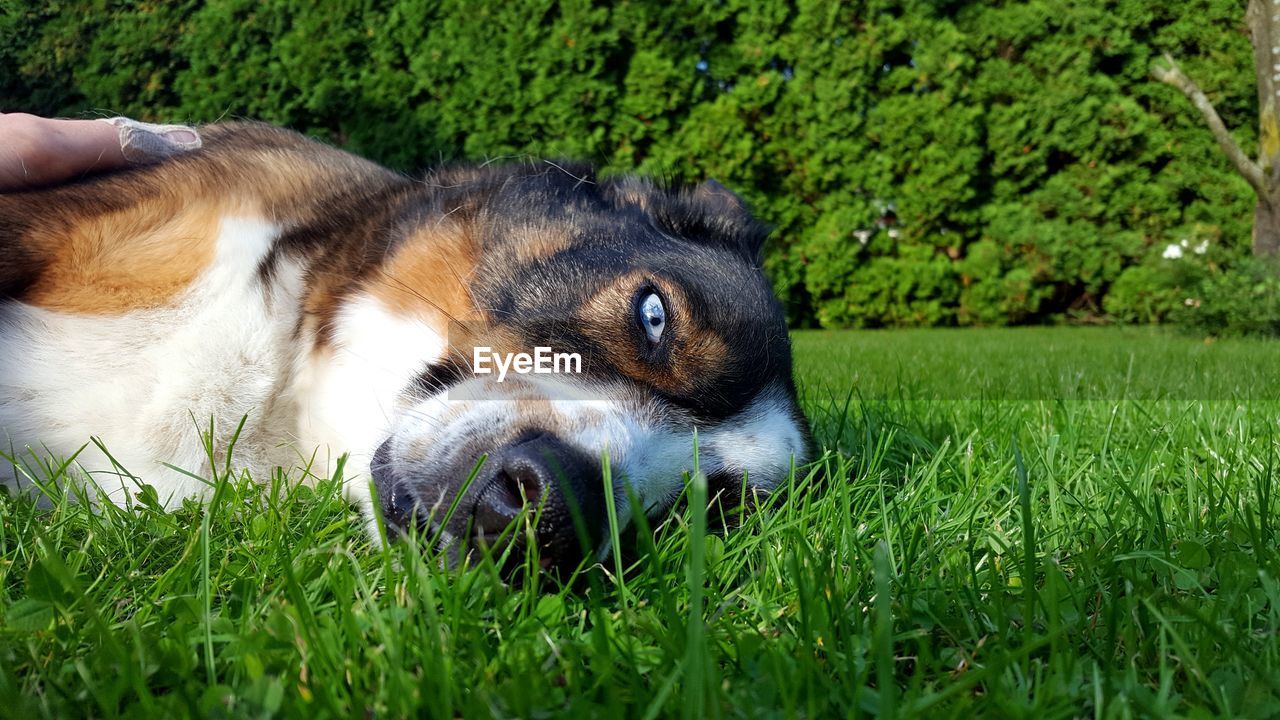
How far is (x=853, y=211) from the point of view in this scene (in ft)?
37.1

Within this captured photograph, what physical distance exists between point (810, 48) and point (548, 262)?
9922mm

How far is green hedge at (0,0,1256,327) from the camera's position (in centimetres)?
923

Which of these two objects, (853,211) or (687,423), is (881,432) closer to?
(687,423)

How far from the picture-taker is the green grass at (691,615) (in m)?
1.08

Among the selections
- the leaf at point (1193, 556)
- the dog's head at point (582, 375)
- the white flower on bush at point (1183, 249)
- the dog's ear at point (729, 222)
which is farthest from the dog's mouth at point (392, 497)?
the white flower on bush at point (1183, 249)

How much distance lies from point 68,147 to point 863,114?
1044cm

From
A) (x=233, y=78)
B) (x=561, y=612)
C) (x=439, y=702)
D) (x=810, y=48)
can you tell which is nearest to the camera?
(x=439, y=702)

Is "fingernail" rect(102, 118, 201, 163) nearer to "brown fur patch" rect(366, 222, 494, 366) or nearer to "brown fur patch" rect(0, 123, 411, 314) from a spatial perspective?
"brown fur patch" rect(0, 123, 411, 314)

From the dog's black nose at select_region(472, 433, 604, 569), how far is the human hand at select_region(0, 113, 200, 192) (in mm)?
1645

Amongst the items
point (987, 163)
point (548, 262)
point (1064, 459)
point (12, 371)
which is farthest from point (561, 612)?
point (987, 163)

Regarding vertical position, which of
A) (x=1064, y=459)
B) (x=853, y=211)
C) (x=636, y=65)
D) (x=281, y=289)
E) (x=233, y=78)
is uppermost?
(x=636, y=65)

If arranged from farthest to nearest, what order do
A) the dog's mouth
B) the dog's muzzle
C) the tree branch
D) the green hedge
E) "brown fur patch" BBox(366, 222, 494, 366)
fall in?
the tree branch → the green hedge → "brown fur patch" BBox(366, 222, 494, 366) → the dog's mouth → the dog's muzzle

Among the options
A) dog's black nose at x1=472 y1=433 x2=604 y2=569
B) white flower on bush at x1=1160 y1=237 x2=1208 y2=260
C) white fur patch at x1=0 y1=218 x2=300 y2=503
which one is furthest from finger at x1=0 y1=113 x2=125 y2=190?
white flower on bush at x1=1160 y1=237 x2=1208 y2=260

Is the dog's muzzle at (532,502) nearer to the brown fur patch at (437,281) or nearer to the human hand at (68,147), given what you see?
the brown fur patch at (437,281)
